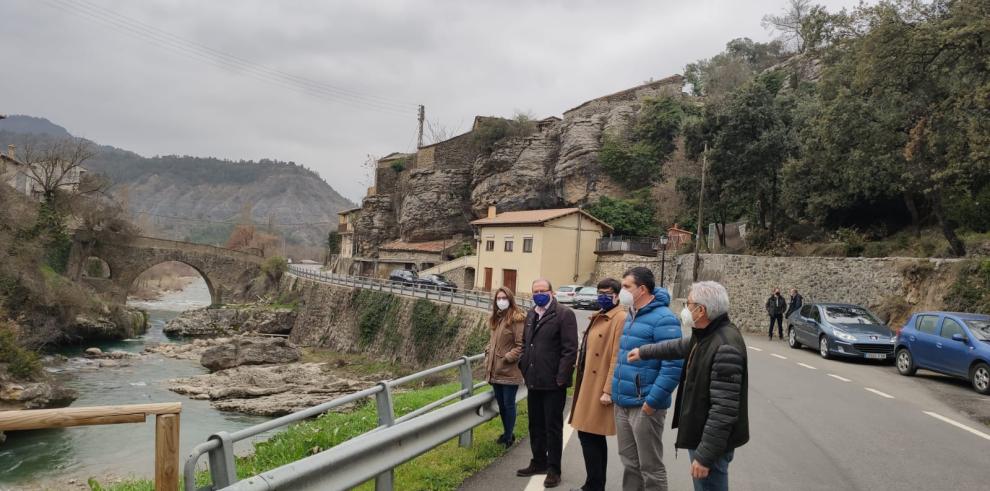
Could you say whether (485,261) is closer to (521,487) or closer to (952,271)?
(952,271)

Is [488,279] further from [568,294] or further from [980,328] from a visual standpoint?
[980,328]

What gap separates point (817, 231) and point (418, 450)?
30.0 m

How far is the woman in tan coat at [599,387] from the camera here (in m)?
4.76

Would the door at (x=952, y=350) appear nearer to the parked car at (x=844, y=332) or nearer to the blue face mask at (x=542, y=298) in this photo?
the parked car at (x=844, y=332)

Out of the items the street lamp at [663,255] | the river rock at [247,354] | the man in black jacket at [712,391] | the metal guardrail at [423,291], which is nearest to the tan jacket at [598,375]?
the man in black jacket at [712,391]

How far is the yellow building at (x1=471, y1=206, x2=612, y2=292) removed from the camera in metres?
39.4

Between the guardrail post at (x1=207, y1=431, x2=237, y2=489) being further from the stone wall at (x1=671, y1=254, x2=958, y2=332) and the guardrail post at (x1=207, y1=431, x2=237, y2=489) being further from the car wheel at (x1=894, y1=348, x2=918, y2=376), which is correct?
the stone wall at (x1=671, y1=254, x2=958, y2=332)

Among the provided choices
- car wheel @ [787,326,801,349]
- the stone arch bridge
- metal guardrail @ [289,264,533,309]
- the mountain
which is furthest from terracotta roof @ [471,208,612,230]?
the mountain

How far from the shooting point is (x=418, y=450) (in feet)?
17.1

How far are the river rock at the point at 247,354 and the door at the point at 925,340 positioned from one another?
27.8m

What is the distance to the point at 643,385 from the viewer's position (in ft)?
14.4

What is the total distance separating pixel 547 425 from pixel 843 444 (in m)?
4.16

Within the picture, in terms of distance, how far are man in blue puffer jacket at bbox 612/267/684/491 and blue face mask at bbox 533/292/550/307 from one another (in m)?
1.22

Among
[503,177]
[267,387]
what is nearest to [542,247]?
[503,177]
